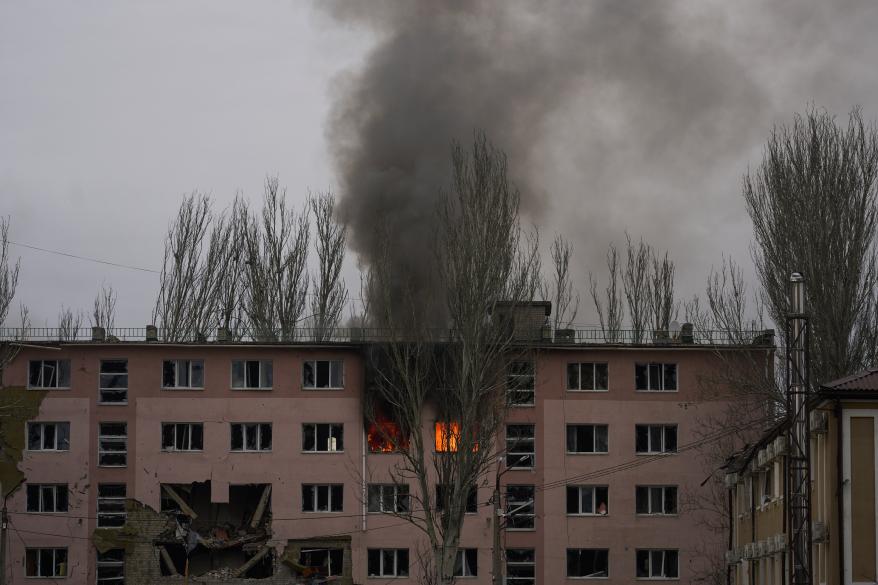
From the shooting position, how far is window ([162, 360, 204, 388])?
56.2 meters

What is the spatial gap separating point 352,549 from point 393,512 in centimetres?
234

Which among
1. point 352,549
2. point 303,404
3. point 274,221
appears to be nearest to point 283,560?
point 352,549

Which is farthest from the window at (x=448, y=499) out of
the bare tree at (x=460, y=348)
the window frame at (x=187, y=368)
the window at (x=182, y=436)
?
the window frame at (x=187, y=368)

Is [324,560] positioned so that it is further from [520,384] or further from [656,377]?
[656,377]

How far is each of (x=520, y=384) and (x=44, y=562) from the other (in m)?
19.7

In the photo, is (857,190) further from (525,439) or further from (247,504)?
(247,504)

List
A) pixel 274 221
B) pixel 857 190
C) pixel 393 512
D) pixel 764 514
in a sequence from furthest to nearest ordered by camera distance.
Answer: pixel 274 221
pixel 393 512
pixel 857 190
pixel 764 514

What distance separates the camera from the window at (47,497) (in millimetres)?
54812

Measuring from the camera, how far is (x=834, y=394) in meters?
31.0

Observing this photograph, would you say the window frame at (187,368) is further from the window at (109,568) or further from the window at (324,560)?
the window at (324,560)

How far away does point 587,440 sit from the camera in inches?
2203

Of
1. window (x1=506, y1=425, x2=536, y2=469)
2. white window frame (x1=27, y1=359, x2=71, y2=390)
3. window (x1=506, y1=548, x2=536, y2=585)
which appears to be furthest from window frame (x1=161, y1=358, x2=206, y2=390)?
Result: window (x1=506, y1=548, x2=536, y2=585)

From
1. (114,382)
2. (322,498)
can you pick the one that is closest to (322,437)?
(322,498)

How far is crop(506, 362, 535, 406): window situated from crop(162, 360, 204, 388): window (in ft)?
40.6
